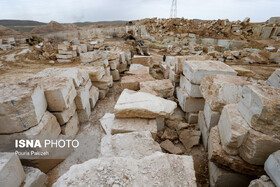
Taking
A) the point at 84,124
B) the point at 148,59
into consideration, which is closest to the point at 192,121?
the point at 84,124

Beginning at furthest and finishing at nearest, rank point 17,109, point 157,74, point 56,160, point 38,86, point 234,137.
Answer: point 157,74 < point 56,160 < point 38,86 < point 17,109 < point 234,137

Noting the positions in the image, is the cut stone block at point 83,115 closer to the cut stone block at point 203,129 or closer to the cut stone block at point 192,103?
the cut stone block at point 192,103

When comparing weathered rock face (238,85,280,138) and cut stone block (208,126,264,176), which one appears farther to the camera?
cut stone block (208,126,264,176)

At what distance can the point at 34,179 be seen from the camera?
1.72 metres

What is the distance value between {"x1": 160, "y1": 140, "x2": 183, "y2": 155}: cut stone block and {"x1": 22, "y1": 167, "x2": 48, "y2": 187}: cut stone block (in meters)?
1.75

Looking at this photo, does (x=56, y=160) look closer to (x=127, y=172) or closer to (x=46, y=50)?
(x=127, y=172)

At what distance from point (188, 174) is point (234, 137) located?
658 millimetres

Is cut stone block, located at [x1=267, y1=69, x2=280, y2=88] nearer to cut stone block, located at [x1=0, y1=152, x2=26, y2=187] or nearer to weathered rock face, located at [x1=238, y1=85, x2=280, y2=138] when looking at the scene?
weathered rock face, located at [x1=238, y1=85, x2=280, y2=138]

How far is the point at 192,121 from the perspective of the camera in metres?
2.98

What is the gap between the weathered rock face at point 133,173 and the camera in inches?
48.1

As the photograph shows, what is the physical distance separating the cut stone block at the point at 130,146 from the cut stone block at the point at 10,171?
0.91 metres

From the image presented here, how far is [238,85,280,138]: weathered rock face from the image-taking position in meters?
1.33

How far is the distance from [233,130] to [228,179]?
71 centimetres

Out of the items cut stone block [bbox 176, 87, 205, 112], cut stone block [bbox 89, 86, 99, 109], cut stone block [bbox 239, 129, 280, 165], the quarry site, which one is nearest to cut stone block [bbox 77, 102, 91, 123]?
the quarry site
